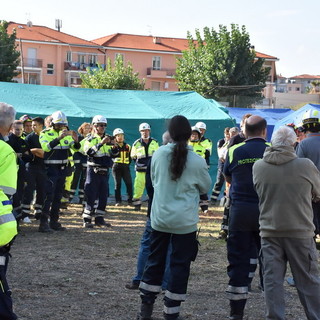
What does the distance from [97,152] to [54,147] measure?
3.39ft

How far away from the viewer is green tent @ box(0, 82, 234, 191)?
1652cm

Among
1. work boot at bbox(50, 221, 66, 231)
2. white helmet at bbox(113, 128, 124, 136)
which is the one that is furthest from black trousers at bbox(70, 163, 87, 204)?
work boot at bbox(50, 221, 66, 231)

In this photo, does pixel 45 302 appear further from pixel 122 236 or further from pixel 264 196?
pixel 122 236

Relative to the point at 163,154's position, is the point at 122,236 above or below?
below

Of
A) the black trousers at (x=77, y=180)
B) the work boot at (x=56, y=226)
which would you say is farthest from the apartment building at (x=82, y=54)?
the work boot at (x=56, y=226)

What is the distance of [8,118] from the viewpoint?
15.8ft

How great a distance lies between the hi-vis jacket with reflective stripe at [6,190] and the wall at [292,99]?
65.4 meters

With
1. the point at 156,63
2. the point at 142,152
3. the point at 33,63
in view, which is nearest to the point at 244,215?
the point at 142,152

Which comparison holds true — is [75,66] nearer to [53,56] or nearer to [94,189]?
[53,56]

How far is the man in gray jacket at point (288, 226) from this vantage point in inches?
223

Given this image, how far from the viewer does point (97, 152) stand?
1213 cm

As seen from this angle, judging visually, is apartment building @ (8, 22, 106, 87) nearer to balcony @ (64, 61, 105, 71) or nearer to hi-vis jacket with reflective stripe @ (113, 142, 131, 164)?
balcony @ (64, 61, 105, 71)

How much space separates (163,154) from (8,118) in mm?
1776

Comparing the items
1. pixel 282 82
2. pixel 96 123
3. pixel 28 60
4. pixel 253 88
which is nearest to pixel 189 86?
pixel 253 88
